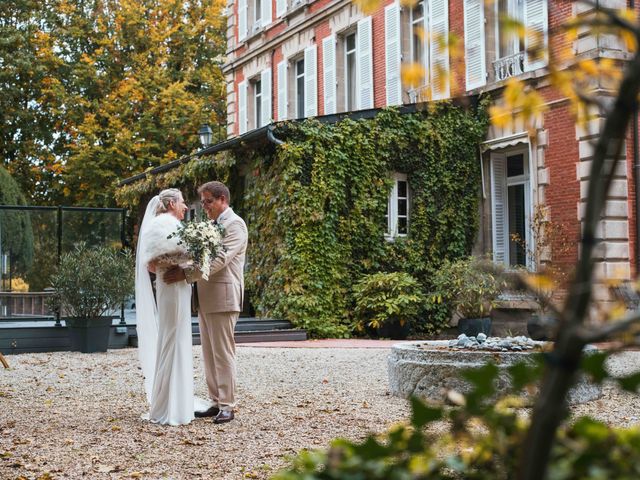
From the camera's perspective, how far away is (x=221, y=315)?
6.58 metres

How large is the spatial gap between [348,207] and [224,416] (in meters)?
8.98

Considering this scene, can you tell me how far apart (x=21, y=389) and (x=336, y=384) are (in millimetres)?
3291

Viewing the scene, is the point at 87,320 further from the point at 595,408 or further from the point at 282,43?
the point at 282,43

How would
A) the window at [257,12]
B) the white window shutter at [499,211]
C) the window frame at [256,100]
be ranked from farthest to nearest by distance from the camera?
the window frame at [256,100]
the window at [257,12]
the white window shutter at [499,211]

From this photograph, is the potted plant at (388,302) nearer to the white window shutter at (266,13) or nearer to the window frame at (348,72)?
the window frame at (348,72)

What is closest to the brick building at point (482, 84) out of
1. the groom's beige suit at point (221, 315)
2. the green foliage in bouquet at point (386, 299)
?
the green foliage in bouquet at point (386, 299)

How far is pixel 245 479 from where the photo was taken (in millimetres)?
4668

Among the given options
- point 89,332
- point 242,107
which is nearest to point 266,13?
point 242,107

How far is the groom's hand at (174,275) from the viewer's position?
6480 mm

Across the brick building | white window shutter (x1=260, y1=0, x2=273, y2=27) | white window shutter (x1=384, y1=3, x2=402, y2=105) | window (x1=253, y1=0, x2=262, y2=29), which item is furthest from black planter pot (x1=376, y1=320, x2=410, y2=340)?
window (x1=253, y1=0, x2=262, y2=29)

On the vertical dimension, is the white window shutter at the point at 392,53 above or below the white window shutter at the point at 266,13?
below

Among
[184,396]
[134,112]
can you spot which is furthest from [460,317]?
[134,112]

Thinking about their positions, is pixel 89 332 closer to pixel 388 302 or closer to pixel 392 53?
pixel 388 302

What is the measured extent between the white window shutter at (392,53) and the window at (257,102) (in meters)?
6.76
